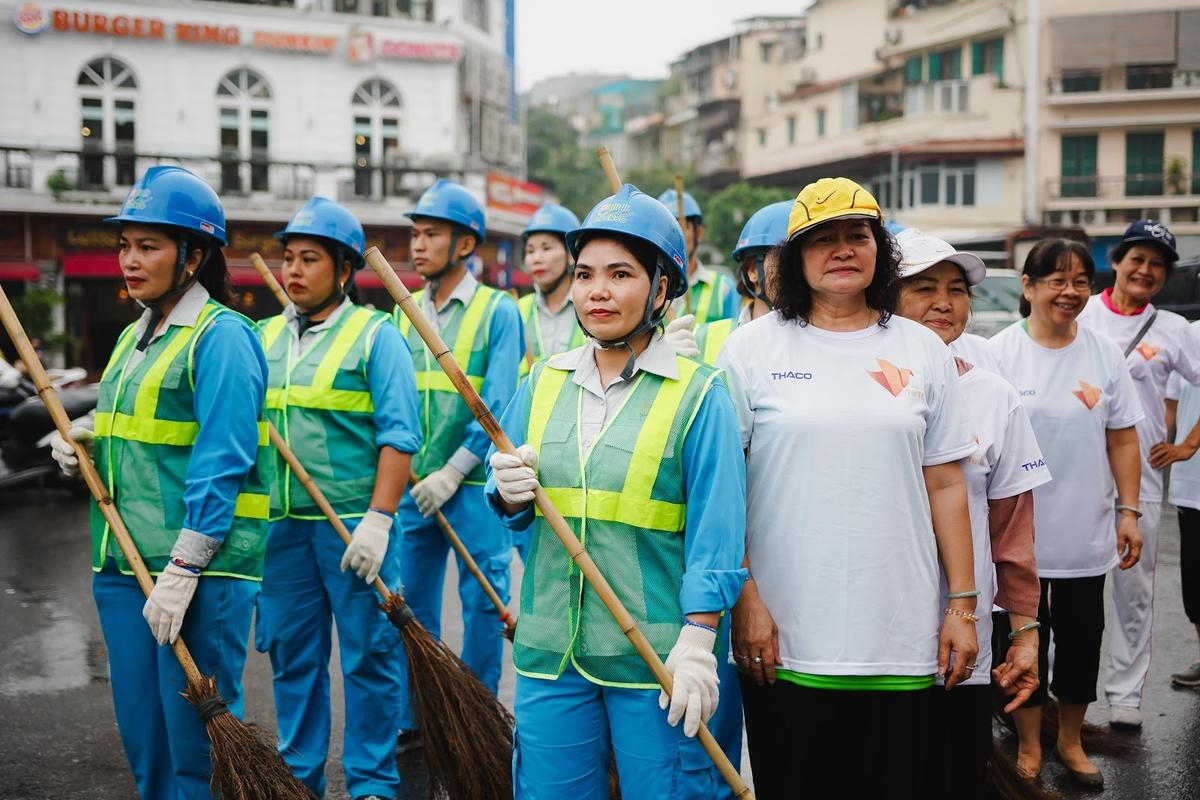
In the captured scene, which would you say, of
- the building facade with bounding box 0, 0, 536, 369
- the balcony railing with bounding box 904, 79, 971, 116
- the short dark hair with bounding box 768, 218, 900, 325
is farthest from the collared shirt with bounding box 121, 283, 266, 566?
the balcony railing with bounding box 904, 79, 971, 116

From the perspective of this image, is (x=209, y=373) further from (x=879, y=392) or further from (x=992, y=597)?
(x=992, y=597)

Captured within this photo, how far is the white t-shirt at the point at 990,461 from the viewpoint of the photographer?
3.42 meters

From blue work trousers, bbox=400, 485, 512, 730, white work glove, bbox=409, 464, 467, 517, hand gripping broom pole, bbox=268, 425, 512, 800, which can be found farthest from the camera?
blue work trousers, bbox=400, 485, 512, 730

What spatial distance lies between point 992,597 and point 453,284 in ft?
10.6

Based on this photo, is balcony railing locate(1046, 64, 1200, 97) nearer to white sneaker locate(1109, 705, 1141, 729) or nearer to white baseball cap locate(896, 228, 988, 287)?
white sneaker locate(1109, 705, 1141, 729)

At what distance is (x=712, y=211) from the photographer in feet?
140

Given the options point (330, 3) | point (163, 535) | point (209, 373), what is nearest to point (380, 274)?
point (209, 373)

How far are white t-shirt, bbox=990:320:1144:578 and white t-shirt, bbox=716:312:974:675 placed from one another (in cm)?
170

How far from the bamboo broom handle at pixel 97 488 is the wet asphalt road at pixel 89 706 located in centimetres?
133

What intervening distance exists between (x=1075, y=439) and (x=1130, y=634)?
1338mm

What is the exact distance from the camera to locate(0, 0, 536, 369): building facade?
29969mm

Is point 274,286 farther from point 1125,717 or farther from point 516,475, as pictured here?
point 1125,717

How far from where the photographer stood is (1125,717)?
549 centimetres

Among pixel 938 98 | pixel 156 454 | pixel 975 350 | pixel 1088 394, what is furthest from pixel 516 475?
pixel 938 98
